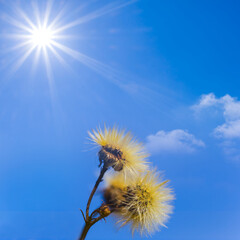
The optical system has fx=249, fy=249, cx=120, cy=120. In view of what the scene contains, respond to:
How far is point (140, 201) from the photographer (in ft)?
13.0

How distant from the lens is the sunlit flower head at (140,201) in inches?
157

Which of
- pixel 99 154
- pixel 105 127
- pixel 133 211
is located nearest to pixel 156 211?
pixel 133 211

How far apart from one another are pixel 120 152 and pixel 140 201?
2.77 feet

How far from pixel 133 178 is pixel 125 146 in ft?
1.81

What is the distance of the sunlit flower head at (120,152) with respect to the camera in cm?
411

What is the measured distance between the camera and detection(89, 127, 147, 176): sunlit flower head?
4112 millimetres

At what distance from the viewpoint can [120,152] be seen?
165 inches

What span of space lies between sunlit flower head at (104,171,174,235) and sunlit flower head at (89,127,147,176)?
0.22 meters

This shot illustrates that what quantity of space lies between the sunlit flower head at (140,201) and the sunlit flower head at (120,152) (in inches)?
8.8

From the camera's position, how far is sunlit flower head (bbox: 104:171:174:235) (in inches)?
157

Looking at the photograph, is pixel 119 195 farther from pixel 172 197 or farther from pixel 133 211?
pixel 172 197

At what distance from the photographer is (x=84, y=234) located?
3.79 m

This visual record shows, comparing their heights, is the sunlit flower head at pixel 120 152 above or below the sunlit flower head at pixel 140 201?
above

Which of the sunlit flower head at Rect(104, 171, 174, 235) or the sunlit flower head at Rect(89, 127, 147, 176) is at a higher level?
the sunlit flower head at Rect(89, 127, 147, 176)
